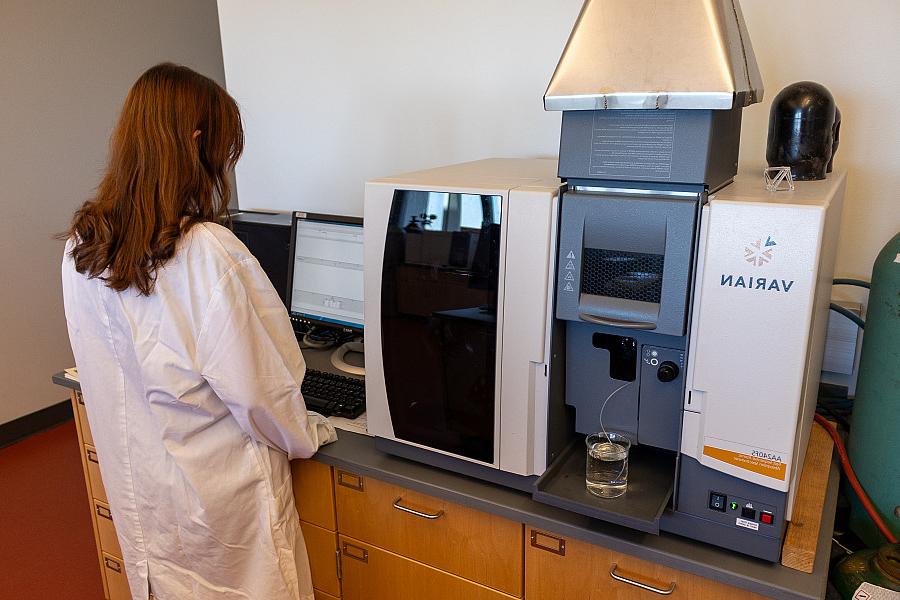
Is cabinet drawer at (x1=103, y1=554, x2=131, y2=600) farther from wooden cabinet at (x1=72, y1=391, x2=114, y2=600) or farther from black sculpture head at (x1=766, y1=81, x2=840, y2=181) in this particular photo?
black sculpture head at (x1=766, y1=81, x2=840, y2=181)

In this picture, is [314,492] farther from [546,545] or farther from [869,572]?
[869,572]

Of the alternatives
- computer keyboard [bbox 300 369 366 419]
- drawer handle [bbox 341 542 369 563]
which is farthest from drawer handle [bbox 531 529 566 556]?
computer keyboard [bbox 300 369 366 419]

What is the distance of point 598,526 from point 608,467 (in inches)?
4.1

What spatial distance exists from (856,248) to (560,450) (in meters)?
0.86

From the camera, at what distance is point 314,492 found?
5.15 feet

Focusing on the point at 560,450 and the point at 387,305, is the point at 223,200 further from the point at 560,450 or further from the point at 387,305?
the point at 560,450

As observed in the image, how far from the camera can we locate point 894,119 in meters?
1.44

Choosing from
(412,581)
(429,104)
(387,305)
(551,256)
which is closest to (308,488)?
(412,581)

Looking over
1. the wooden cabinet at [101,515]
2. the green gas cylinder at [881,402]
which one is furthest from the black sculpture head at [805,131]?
the wooden cabinet at [101,515]

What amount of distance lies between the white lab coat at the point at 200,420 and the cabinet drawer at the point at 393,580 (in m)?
0.10

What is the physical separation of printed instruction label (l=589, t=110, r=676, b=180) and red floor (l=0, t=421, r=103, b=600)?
2304 millimetres

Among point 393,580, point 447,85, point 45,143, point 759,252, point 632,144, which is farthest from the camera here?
point 45,143

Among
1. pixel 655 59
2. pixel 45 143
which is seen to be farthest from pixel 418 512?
pixel 45 143

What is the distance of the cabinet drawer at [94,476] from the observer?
2.01m
